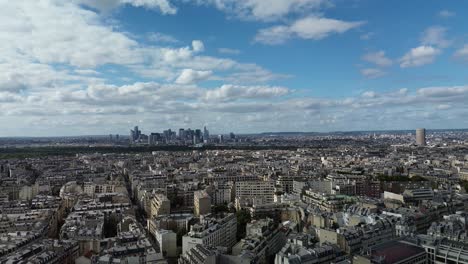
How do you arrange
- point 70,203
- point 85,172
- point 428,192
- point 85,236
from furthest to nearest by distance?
point 85,172
point 70,203
point 428,192
point 85,236

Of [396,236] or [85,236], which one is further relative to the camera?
[85,236]

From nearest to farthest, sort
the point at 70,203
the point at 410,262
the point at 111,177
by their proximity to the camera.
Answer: the point at 410,262 → the point at 70,203 → the point at 111,177

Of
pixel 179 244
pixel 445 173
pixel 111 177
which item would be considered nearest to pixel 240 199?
pixel 179 244

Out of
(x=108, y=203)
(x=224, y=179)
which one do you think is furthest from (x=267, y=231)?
(x=224, y=179)

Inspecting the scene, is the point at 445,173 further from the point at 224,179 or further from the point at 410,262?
the point at 410,262

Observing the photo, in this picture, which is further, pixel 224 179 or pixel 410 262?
pixel 224 179

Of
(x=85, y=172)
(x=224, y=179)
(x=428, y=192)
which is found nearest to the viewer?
(x=428, y=192)

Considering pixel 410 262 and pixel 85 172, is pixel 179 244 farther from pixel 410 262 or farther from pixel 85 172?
pixel 85 172

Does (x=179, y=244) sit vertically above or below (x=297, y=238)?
below

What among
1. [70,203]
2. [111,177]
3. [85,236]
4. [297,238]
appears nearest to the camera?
[297,238]
